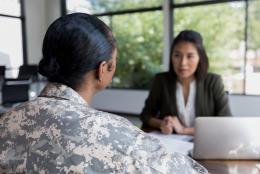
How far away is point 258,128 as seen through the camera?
112 cm

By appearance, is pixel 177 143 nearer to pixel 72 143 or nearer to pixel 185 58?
pixel 185 58

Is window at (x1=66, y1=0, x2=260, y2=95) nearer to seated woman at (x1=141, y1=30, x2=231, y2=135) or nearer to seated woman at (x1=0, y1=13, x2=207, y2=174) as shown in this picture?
seated woman at (x1=141, y1=30, x2=231, y2=135)

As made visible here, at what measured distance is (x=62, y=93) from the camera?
0.69 meters

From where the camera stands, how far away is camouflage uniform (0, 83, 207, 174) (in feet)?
1.93

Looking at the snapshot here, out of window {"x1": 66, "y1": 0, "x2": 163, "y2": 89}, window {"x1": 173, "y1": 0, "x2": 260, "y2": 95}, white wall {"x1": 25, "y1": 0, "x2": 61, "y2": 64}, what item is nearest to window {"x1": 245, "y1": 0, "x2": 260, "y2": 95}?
window {"x1": 173, "y1": 0, "x2": 260, "y2": 95}

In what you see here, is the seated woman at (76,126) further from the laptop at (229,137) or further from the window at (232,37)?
the window at (232,37)

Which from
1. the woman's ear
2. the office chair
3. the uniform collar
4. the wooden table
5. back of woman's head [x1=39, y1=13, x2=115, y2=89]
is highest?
back of woman's head [x1=39, y1=13, x2=115, y2=89]

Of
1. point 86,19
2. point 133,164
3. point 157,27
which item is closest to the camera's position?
point 133,164

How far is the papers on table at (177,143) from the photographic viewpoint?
1.21 m

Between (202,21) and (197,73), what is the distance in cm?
358

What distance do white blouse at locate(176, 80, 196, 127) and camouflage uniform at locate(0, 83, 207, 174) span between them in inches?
40.2

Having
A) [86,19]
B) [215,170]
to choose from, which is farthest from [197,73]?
[86,19]

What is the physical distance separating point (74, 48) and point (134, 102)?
5.06 meters

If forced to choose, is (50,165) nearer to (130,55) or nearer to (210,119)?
(210,119)
